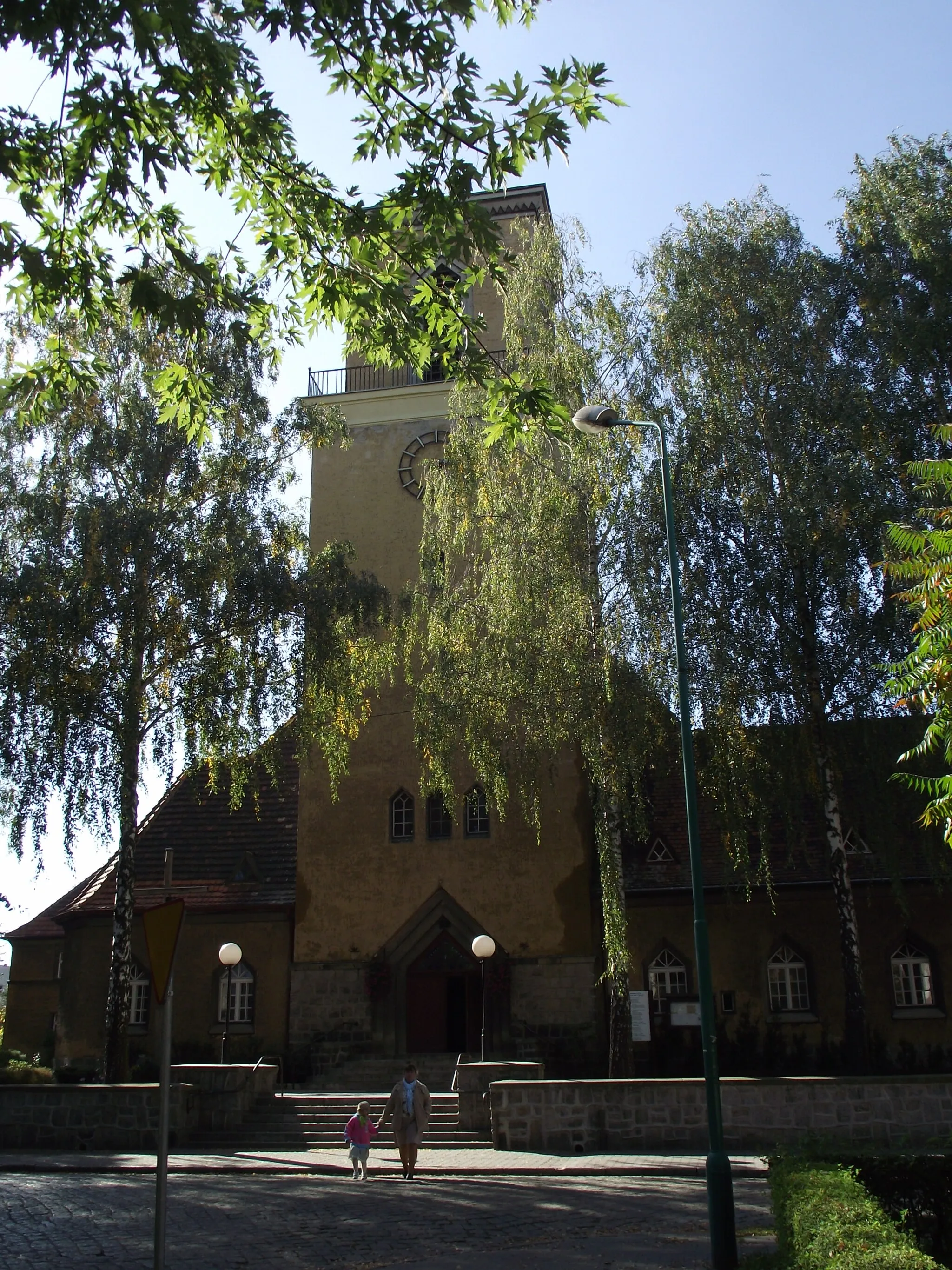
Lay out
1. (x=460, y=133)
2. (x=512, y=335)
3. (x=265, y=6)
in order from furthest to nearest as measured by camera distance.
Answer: (x=512, y=335)
(x=460, y=133)
(x=265, y=6)

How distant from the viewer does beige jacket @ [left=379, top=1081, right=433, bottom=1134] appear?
49.7 ft

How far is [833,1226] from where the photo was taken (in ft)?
22.3

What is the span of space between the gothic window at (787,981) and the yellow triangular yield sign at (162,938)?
18423 mm

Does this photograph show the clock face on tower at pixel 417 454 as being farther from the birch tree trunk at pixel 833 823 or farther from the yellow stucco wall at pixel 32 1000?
the yellow stucco wall at pixel 32 1000

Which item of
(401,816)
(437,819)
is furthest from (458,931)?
(401,816)

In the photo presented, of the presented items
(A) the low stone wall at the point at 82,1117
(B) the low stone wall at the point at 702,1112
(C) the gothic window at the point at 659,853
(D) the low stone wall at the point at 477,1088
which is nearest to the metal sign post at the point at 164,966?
(B) the low stone wall at the point at 702,1112

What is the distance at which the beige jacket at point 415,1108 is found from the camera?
15.1 m

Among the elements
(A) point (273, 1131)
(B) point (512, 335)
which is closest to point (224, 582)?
(B) point (512, 335)

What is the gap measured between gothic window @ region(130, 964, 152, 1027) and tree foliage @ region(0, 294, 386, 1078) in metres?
5.80

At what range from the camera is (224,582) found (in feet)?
68.3

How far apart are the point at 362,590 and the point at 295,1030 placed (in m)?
9.37

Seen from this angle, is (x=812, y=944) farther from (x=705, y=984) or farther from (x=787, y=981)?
(x=705, y=984)

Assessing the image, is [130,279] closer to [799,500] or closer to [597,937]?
[799,500]

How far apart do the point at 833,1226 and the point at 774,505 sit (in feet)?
47.2
